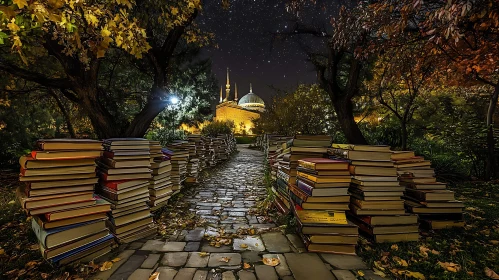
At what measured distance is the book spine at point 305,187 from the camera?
319 cm

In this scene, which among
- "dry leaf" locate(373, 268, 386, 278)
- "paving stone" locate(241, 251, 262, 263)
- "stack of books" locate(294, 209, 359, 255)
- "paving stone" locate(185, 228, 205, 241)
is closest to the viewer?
"dry leaf" locate(373, 268, 386, 278)

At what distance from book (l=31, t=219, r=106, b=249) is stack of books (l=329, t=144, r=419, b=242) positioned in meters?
3.50

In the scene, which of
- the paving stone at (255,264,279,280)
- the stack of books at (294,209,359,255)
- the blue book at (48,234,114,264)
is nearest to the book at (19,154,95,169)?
the blue book at (48,234,114,264)

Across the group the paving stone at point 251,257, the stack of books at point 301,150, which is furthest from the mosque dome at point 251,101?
the paving stone at point 251,257

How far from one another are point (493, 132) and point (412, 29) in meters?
4.50

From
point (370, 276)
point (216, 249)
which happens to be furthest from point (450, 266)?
point (216, 249)

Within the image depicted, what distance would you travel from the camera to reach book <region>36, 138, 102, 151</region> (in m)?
2.67

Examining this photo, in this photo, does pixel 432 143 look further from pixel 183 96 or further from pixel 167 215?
pixel 183 96

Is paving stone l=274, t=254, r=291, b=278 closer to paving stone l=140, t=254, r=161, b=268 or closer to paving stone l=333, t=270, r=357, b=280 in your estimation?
paving stone l=333, t=270, r=357, b=280

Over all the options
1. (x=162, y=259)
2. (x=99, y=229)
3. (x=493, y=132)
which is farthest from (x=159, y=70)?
(x=493, y=132)

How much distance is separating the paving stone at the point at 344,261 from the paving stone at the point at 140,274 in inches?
80.2

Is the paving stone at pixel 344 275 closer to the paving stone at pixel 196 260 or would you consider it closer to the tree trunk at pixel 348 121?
the paving stone at pixel 196 260

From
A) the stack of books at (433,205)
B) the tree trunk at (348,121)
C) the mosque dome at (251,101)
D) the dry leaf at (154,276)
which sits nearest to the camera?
the dry leaf at (154,276)

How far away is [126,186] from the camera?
11.1 ft
